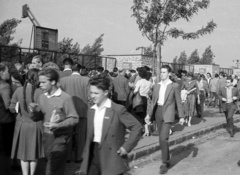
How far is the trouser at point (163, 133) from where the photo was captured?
6.49 metres

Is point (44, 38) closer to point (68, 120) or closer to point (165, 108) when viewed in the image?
point (165, 108)

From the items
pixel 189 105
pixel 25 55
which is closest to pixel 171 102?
pixel 189 105

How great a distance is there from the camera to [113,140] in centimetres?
371

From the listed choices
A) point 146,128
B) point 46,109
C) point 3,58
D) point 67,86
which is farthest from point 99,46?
point 46,109

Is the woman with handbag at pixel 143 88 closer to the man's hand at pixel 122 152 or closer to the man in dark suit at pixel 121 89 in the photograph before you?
the man in dark suit at pixel 121 89

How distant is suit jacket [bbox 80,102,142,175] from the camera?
371 centimetres

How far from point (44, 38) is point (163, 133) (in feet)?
26.1

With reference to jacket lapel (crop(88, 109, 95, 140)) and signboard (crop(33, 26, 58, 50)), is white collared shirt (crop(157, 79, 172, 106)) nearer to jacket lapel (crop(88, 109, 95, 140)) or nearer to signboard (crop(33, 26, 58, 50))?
jacket lapel (crop(88, 109, 95, 140))

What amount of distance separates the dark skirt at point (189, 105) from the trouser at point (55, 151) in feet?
26.2

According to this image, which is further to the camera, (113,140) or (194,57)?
(194,57)

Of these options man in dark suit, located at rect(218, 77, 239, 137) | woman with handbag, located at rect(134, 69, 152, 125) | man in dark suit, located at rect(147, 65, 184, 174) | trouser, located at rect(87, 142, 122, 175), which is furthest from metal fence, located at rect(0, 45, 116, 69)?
trouser, located at rect(87, 142, 122, 175)

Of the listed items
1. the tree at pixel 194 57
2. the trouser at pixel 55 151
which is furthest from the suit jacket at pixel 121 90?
the tree at pixel 194 57

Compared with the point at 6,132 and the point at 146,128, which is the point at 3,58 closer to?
the point at 146,128

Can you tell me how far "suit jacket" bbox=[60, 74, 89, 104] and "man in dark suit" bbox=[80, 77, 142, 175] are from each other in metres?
2.94
